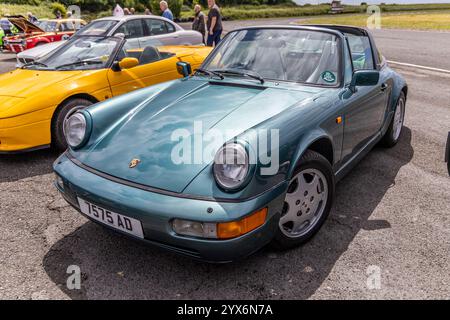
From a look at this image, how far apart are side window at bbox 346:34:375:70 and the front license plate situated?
244 centimetres

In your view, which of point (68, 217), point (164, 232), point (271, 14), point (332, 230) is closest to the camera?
point (164, 232)

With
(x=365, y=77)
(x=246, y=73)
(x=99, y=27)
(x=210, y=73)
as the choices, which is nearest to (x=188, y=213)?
(x=246, y=73)

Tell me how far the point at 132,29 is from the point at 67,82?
10.8ft

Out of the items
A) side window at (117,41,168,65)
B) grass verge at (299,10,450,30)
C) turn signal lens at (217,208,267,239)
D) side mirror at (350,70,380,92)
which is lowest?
grass verge at (299,10,450,30)

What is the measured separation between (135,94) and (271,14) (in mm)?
49151

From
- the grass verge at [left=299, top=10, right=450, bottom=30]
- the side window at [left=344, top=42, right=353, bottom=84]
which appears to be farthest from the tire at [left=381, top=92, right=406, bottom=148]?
the grass verge at [left=299, top=10, right=450, bottom=30]

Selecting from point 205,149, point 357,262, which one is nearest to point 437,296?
point 357,262

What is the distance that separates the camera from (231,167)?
2.05 m

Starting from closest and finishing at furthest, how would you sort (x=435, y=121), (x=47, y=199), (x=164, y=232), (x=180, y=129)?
(x=164, y=232)
(x=180, y=129)
(x=47, y=199)
(x=435, y=121)

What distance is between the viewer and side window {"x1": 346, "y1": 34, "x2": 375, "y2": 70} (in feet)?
11.5

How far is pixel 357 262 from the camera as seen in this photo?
7.92 ft

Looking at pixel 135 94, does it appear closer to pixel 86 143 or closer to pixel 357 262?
pixel 86 143

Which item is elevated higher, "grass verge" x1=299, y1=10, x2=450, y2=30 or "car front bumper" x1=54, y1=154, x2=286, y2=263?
"car front bumper" x1=54, y1=154, x2=286, y2=263

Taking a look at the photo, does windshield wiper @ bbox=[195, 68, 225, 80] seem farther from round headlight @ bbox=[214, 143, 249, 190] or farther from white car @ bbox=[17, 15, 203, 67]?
white car @ bbox=[17, 15, 203, 67]
